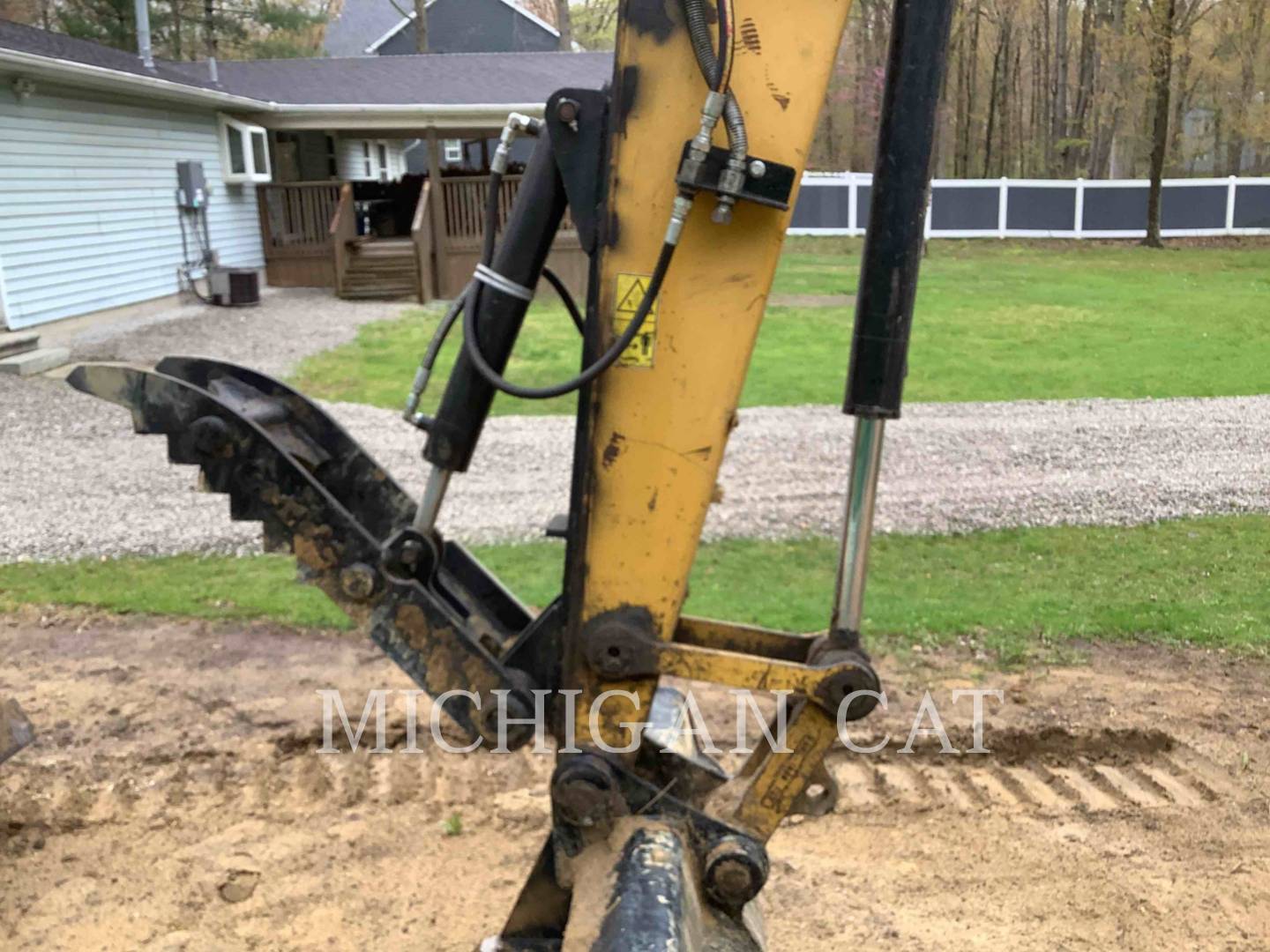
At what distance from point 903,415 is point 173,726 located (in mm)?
7123

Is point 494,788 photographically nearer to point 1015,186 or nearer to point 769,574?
point 769,574

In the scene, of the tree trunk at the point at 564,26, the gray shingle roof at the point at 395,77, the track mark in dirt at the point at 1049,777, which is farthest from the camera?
the tree trunk at the point at 564,26

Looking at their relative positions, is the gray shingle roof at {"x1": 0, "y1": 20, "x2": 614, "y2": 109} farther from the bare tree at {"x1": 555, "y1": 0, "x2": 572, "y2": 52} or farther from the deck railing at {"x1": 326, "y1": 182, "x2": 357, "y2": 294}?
the bare tree at {"x1": 555, "y1": 0, "x2": 572, "y2": 52}

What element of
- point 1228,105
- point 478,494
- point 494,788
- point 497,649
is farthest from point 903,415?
point 1228,105

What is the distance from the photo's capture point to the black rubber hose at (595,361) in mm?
2006

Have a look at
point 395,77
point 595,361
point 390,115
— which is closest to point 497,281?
point 595,361

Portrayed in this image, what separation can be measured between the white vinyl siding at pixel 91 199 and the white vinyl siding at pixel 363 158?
5659 millimetres

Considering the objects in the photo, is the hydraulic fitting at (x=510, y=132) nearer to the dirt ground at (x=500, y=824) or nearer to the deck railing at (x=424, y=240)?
the dirt ground at (x=500, y=824)

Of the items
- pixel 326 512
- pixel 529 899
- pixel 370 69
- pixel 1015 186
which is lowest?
pixel 529 899

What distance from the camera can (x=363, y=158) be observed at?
84.8 ft

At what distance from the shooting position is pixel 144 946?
3.17 metres

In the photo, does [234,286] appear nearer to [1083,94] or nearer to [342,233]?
[342,233]
